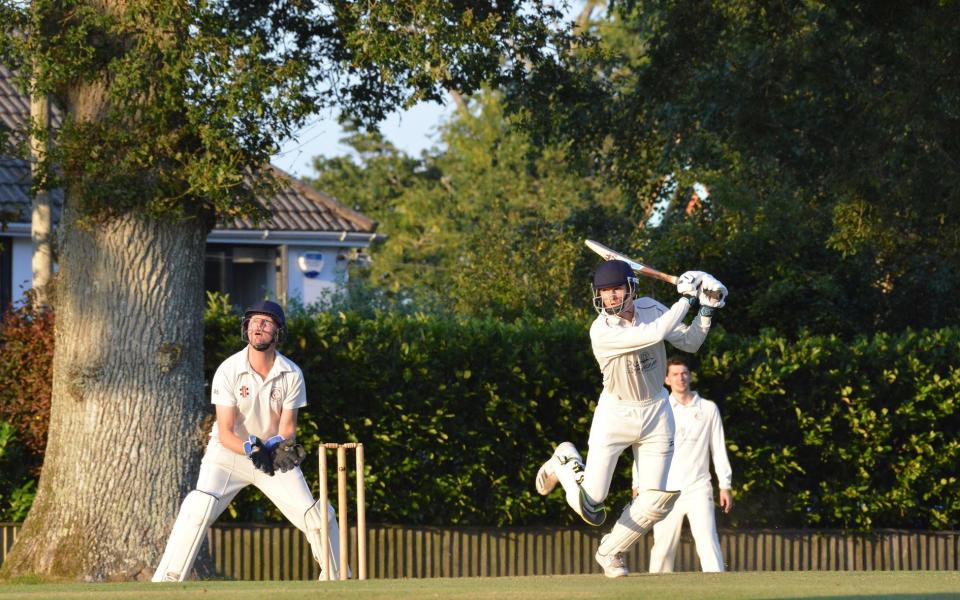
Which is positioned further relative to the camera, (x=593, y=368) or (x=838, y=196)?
(x=838, y=196)

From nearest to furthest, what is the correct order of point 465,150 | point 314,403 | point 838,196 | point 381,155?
point 314,403 < point 838,196 < point 465,150 < point 381,155

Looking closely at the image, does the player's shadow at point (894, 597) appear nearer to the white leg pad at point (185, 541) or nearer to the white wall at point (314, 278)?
the white leg pad at point (185, 541)

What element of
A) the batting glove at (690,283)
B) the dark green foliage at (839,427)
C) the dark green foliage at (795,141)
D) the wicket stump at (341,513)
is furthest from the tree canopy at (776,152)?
the wicket stump at (341,513)

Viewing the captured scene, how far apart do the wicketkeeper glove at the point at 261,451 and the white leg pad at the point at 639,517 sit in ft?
6.75

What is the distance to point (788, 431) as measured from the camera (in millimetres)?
14117

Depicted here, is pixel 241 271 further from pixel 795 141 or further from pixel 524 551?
pixel 524 551

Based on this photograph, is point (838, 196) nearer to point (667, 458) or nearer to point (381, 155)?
point (667, 458)

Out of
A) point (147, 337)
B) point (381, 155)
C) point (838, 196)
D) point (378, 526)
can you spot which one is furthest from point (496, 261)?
point (381, 155)

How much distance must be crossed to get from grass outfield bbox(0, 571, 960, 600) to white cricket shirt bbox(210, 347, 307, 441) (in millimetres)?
1058

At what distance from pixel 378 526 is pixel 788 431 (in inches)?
150

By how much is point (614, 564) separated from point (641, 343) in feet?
4.36

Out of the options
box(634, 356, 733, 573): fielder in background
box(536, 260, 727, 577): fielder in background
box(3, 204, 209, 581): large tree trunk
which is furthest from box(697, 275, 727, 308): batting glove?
box(3, 204, 209, 581): large tree trunk

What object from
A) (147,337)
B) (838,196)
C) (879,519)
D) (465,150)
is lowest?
(879,519)

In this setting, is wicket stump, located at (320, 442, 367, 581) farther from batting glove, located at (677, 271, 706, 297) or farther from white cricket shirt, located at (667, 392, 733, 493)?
white cricket shirt, located at (667, 392, 733, 493)
